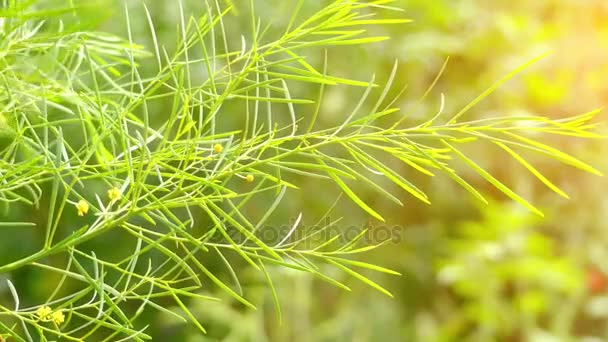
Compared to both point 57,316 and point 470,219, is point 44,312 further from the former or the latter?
point 470,219

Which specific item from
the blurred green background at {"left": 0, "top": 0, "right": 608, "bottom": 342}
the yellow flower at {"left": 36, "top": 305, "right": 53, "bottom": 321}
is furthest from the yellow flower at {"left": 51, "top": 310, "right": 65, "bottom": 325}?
the blurred green background at {"left": 0, "top": 0, "right": 608, "bottom": 342}

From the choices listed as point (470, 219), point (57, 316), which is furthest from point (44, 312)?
point (470, 219)

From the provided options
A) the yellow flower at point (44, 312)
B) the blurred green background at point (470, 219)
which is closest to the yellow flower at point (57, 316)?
the yellow flower at point (44, 312)

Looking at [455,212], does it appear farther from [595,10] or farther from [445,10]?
[595,10]

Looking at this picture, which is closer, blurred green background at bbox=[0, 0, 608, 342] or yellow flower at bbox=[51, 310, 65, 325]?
yellow flower at bbox=[51, 310, 65, 325]

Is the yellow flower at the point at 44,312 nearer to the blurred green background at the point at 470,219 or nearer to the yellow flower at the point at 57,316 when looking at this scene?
the yellow flower at the point at 57,316

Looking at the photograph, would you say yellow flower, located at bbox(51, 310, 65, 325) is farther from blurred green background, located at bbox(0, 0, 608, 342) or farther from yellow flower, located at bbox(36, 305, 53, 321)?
blurred green background, located at bbox(0, 0, 608, 342)

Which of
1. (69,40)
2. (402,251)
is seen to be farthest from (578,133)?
(402,251)

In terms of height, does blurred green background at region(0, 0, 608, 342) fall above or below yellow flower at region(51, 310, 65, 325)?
below
